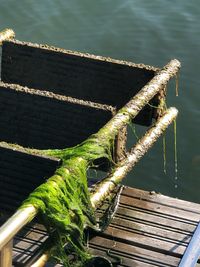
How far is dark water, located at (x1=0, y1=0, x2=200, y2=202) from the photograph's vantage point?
445 inches

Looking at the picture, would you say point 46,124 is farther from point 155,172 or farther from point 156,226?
point 155,172

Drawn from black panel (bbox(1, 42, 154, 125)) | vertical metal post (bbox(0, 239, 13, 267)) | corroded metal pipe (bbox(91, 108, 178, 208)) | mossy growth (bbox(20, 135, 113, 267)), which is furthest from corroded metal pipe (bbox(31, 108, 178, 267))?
black panel (bbox(1, 42, 154, 125))

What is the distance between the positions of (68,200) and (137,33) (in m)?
9.98

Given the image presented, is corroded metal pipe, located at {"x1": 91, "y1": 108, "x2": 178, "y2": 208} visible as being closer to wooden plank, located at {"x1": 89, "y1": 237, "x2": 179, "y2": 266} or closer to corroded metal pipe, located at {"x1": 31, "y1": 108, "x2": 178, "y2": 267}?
corroded metal pipe, located at {"x1": 31, "y1": 108, "x2": 178, "y2": 267}

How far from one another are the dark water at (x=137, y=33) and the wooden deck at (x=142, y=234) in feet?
11.7

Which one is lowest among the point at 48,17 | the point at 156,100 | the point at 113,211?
the point at 113,211

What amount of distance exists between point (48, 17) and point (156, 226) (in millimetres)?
9303

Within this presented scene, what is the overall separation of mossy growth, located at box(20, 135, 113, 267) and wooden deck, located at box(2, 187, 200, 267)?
1.17 m

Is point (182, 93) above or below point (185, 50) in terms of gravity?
below

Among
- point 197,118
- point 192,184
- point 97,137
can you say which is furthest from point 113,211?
point 197,118

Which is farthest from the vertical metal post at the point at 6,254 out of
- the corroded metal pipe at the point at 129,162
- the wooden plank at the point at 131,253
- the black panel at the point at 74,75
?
the black panel at the point at 74,75

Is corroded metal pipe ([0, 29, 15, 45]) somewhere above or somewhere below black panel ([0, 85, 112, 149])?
above

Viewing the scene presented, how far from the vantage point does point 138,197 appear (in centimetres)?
700

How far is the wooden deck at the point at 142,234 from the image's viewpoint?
6113 mm
